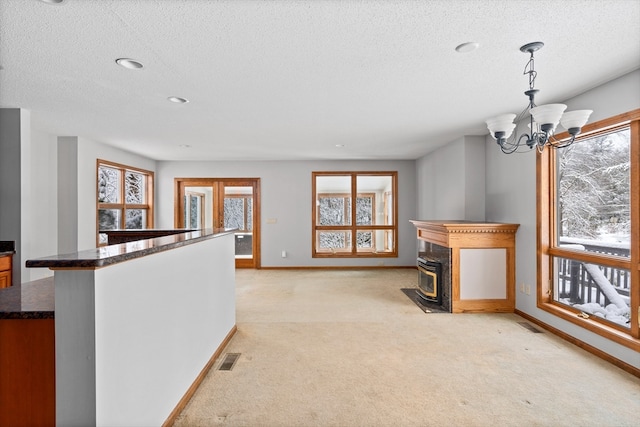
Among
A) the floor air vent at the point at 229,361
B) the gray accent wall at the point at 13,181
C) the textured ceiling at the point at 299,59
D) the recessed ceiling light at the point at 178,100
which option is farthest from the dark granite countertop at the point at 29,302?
the gray accent wall at the point at 13,181

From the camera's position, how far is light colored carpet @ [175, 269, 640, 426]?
202cm

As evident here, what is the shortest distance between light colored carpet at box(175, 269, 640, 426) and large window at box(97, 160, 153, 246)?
10.6 ft

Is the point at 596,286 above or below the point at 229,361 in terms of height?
above

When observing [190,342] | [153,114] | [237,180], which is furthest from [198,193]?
[190,342]

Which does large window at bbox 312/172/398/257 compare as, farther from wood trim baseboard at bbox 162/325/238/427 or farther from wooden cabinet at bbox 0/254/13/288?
wooden cabinet at bbox 0/254/13/288

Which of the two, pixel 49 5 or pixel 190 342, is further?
pixel 190 342

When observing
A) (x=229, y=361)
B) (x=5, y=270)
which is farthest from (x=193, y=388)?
(x=5, y=270)

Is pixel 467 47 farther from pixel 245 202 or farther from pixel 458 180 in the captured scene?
pixel 245 202

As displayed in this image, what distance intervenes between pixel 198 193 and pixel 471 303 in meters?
5.68

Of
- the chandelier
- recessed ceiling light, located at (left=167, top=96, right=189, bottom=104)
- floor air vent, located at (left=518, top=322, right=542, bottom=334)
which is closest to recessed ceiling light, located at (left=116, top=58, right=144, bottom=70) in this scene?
recessed ceiling light, located at (left=167, top=96, right=189, bottom=104)

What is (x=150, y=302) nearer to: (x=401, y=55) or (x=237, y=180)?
(x=401, y=55)

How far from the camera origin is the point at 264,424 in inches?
76.6

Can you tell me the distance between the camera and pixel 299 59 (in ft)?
7.51

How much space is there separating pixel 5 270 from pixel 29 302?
2515 mm
